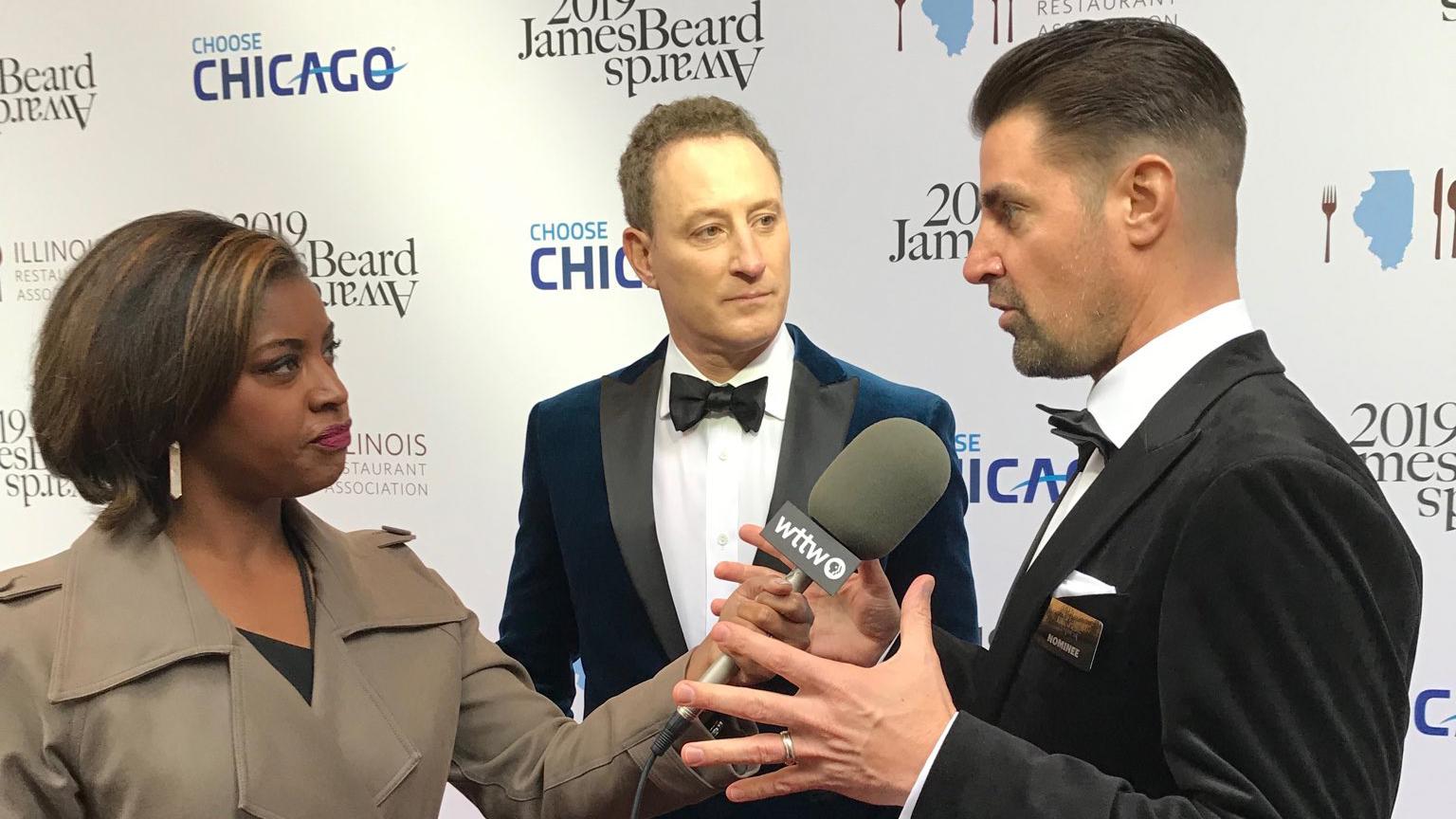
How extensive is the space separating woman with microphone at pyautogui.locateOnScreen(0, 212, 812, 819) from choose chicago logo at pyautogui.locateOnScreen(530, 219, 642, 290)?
1444 millimetres

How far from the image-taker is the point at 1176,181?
4.12ft

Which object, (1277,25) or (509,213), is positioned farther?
(509,213)

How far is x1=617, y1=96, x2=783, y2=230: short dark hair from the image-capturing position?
1886 mm

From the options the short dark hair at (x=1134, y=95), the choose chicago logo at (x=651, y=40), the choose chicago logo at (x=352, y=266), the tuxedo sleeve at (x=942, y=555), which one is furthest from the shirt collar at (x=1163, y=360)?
the choose chicago logo at (x=352, y=266)

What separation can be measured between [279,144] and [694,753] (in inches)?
108

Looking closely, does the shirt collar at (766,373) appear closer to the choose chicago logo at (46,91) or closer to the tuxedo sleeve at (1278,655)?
the tuxedo sleeve at (1278,655)

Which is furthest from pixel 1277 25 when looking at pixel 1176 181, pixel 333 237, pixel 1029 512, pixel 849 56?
pixel 333 237

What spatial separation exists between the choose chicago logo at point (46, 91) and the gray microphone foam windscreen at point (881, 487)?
3.07 m

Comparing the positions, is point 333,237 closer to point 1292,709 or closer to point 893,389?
point 893,389

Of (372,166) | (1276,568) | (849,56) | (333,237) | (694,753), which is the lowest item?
(694,753)

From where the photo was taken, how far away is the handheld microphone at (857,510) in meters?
1.19

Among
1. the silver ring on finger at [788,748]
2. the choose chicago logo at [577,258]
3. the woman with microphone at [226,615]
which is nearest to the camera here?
the silver ring on finger at [788,748]

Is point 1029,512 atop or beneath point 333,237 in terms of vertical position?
beneath

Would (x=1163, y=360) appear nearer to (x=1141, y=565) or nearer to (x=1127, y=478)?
(x=1127, y=478)
